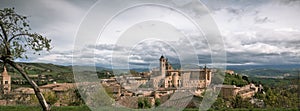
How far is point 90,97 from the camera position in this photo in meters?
18.2

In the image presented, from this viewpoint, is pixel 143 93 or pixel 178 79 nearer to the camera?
pixel 143 93

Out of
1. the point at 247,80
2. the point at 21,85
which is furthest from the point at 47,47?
the point at 247,80

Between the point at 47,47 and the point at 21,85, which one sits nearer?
the point at 47,47

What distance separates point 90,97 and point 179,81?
23.4 metres

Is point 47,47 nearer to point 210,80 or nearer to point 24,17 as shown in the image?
point 24,17

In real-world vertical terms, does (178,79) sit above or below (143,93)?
above

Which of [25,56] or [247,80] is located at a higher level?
[25,56]

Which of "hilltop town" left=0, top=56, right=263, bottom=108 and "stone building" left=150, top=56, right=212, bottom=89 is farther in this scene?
"stone building" left=150, top=56, right=212, bottom=89

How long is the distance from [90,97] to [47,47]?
751cm

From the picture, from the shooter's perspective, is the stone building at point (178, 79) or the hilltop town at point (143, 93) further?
the stone building at point (178, 79)

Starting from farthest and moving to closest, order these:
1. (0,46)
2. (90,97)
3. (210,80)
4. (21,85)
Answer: (21,85) → (210,80) → (90,97) → (0,46)

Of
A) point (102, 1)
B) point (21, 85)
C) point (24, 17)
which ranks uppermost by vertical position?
point (102, 1)

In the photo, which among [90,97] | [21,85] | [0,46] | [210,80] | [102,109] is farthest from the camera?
[21,85]

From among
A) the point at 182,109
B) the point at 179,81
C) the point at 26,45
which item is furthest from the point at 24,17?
the point at 179,81
